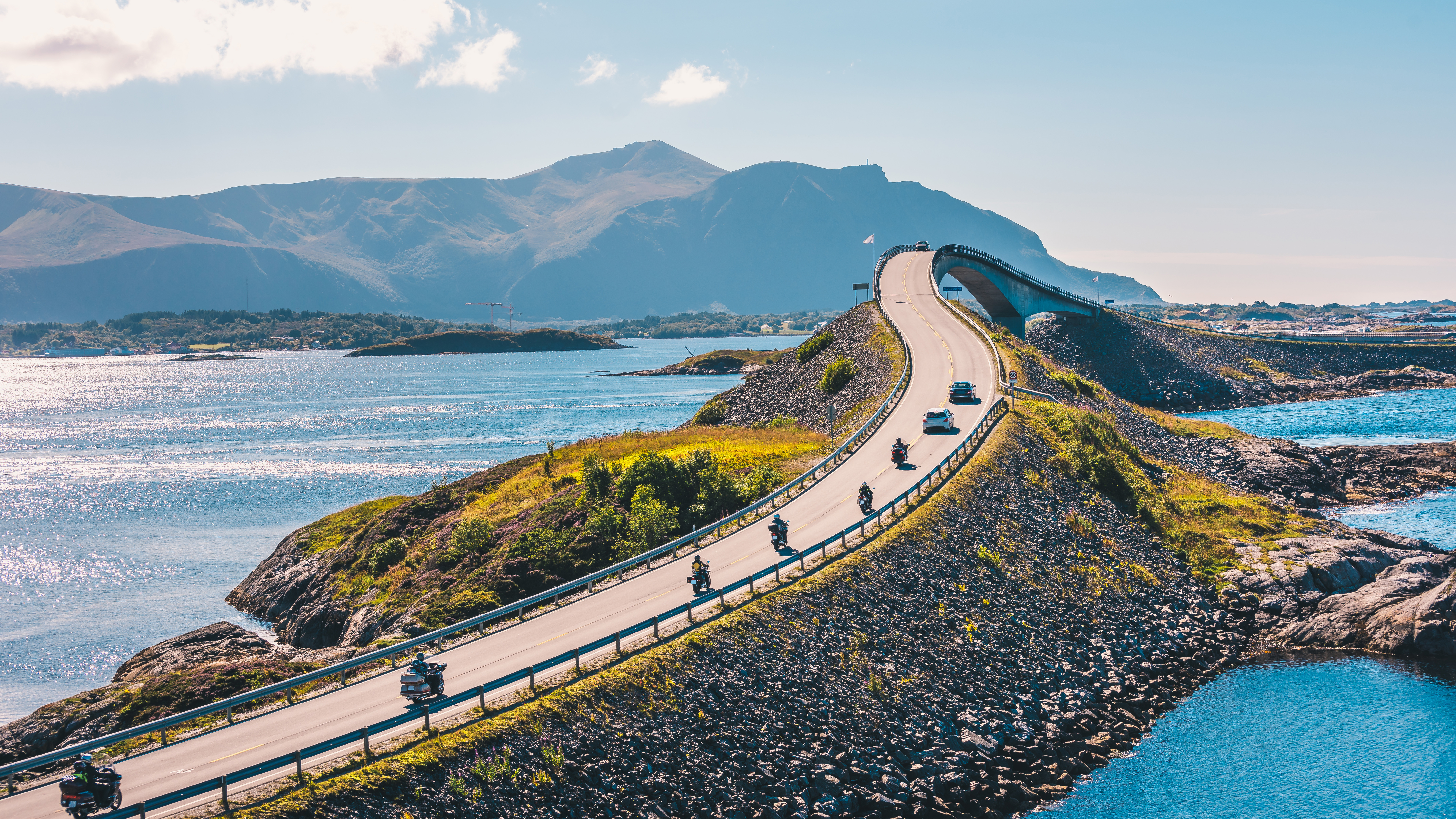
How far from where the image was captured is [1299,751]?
34.3 metres

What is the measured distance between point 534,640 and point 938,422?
34465 millimetres

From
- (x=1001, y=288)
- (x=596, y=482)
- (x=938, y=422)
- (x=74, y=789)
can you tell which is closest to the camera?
(x=74, y=789)

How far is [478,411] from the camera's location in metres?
168

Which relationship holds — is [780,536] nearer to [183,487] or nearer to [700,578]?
[700,578]

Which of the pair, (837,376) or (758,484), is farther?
(837,376)

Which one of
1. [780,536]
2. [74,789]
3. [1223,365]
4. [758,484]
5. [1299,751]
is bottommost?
[1299,751]

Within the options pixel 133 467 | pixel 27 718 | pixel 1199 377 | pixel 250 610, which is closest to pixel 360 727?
pixel 27 718

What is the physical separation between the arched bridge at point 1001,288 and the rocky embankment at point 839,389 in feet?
80.2

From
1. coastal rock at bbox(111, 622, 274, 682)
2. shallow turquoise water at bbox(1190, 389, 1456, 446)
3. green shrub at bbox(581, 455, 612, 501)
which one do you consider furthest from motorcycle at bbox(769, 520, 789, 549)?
shallow turquoise water at bbox(1190, 389, 1456, 446)

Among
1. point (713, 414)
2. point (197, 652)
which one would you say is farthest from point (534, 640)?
point (713, 414)

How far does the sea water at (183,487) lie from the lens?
5438 cm

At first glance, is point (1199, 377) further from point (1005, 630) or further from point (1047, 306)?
point (1005, 630)

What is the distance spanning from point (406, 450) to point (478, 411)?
4460cm

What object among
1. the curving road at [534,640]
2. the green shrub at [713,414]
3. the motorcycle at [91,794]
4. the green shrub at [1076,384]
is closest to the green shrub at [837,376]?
the green shrub at [713,414]
